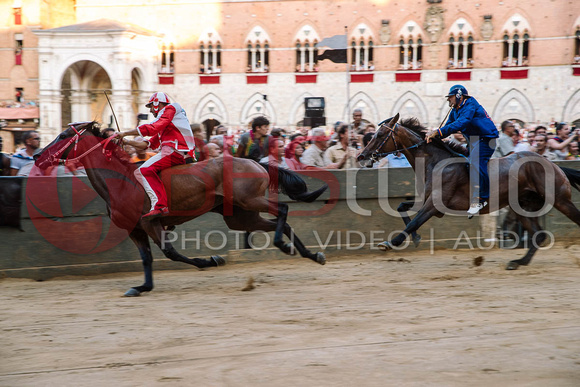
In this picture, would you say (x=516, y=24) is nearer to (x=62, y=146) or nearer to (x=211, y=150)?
(x=211, y=150)

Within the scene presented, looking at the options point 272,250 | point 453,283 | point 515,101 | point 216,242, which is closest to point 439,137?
point 453,283

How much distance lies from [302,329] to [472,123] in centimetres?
484

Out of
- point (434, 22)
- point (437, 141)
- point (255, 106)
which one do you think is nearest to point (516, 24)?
point (434, 22)

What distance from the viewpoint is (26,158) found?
10.3 meters

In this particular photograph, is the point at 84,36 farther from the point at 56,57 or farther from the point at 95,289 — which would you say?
the point at 95,289

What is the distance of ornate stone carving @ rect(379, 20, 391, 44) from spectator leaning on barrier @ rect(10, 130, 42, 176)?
29.3m

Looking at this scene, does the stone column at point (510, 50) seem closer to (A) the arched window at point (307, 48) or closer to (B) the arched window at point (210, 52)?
(A) the arched window at point (307, 48)

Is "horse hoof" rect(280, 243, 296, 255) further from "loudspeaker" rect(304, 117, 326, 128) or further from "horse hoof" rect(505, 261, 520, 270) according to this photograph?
"loudspeaker" rect(304, 117, 326, 128)

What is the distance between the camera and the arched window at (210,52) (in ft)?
123

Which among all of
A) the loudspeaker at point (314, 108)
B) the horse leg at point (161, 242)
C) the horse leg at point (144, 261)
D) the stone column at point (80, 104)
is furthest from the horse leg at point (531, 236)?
the stone column at point (80, 104)

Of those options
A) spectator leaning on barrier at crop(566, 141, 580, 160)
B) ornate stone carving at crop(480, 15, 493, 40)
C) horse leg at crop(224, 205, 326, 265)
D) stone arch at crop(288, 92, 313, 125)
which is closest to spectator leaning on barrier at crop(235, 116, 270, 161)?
horse leg at crop(224, 205, 326, 265)

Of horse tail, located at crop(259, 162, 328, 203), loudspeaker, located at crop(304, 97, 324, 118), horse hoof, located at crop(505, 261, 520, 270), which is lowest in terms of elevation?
horse hoof, located at crop(505, 261, 520, 270)

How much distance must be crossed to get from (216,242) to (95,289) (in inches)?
95.1

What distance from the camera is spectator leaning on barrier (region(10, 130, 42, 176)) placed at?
10.0 metres
